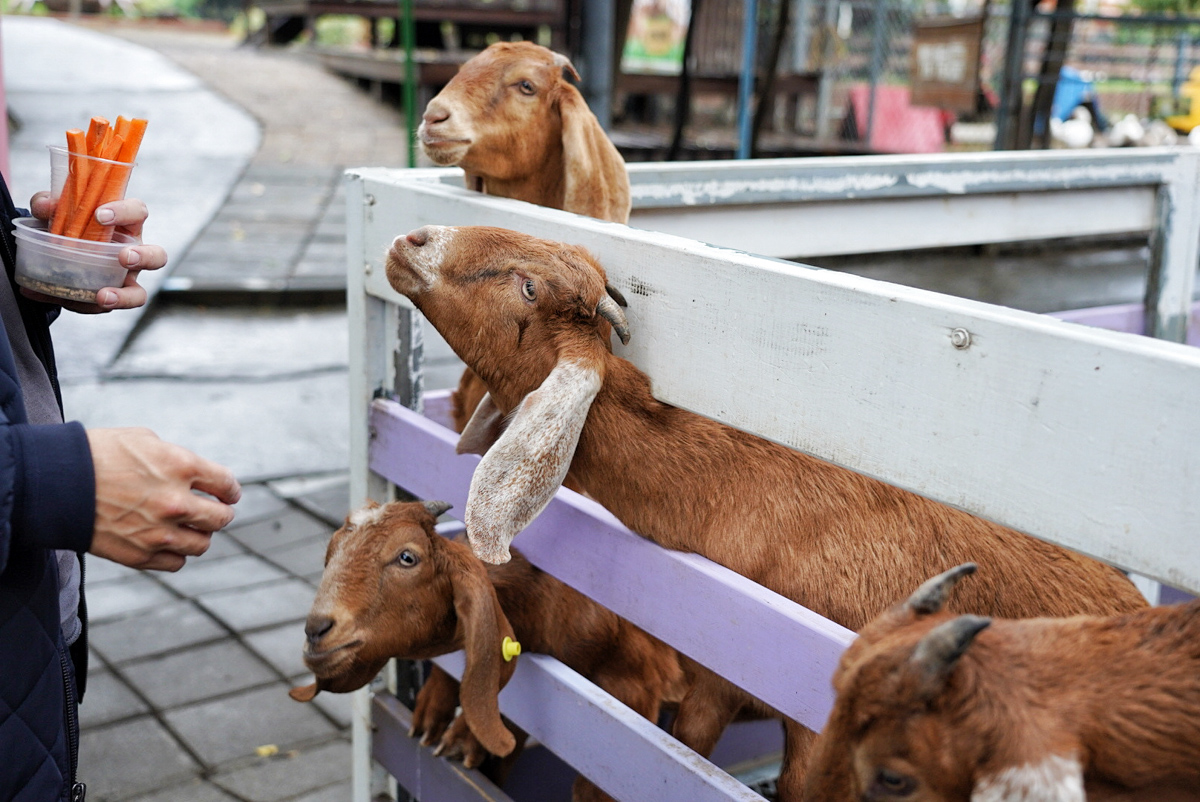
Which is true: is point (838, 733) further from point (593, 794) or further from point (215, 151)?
point (215, 151)

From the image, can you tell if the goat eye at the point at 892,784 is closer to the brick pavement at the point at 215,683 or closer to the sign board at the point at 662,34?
the brick pavement at the point at 215,683

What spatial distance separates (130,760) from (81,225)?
2034mm

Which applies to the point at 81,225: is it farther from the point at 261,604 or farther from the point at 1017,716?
the point at 261,604

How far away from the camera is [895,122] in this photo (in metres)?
12.5

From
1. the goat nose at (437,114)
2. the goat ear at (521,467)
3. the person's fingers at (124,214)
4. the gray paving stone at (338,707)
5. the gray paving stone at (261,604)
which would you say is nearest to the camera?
the goat ear at (521,467)

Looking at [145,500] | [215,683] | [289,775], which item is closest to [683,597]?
[145,500]

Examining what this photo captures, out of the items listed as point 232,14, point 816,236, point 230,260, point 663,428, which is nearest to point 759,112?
point 230,260

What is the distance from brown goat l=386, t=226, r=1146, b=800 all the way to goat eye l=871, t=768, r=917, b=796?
64 cm

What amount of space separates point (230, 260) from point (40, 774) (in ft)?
26.6

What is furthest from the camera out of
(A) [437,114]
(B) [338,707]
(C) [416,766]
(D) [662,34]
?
(D) [662,34]

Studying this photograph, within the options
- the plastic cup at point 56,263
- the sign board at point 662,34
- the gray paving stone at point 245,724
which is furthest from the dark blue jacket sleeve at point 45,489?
the sign board at point 662,34

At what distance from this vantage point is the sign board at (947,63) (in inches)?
353

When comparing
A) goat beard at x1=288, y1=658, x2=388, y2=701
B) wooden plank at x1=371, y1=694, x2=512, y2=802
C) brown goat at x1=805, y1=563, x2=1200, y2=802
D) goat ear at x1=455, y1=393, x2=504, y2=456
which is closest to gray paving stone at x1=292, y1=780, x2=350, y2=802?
wooden plank at x1=371, y1=694, x2=512, y2=802

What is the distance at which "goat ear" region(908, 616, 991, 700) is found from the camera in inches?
44.9
